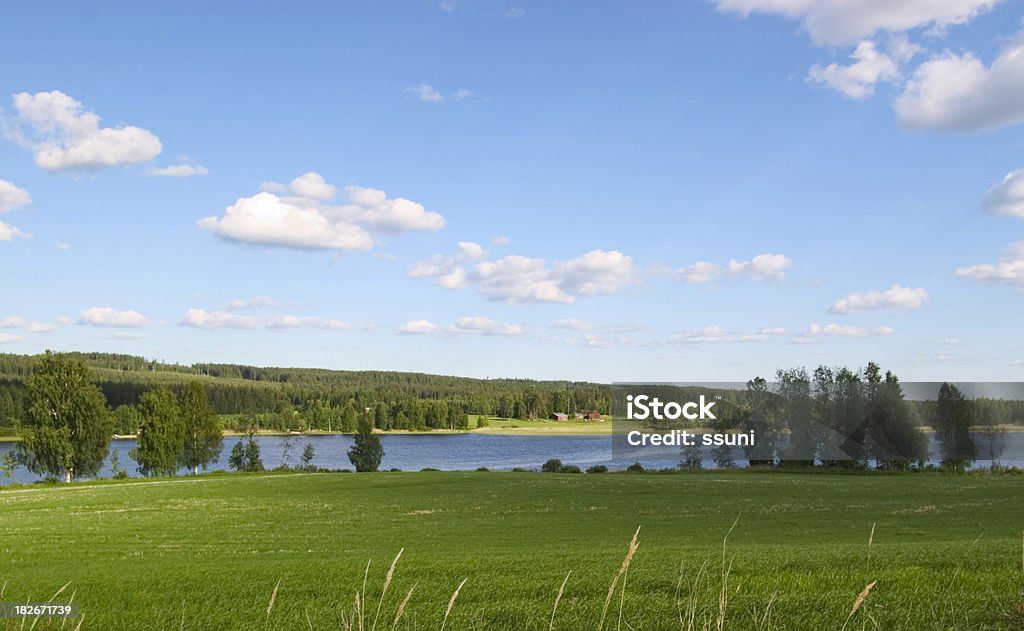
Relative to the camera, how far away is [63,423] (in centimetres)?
6981

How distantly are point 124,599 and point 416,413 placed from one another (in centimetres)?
16763

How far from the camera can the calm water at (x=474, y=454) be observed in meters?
90.6

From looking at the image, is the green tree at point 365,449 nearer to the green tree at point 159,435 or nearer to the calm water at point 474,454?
the calm water at point 474,454

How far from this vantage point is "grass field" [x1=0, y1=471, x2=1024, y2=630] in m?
7.01

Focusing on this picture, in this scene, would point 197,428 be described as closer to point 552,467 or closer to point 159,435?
point 159,435

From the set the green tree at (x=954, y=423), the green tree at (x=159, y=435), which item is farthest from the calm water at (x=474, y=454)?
the green tree at (x=159, y=435)

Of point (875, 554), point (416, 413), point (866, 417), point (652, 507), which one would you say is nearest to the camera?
point (875, 554)

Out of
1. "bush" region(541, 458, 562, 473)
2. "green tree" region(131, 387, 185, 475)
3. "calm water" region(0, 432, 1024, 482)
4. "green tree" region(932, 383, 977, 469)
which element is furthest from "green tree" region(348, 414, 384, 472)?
"green tree" region(932, 383, 977, 469)

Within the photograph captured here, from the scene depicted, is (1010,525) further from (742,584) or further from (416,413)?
(416,413)

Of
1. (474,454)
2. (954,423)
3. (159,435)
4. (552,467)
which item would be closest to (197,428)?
(159,435)

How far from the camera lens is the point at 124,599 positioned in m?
9.50

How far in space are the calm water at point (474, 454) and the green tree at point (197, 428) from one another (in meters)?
6.95

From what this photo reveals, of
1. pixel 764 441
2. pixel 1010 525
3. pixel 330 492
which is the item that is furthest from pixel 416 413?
pixel 1010 525

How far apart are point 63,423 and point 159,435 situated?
27.0ft
